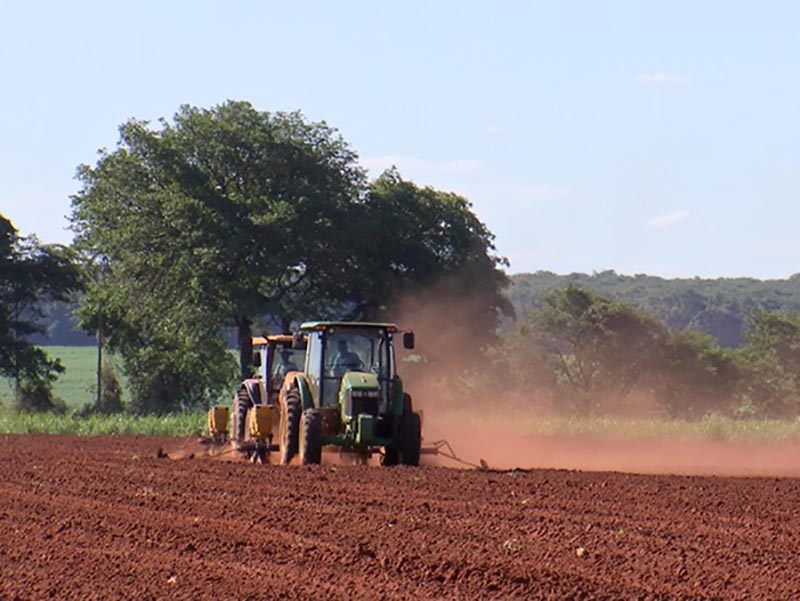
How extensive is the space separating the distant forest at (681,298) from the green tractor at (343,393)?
256 ft

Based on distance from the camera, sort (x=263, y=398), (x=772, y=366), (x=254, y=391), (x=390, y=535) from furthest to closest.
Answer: (x=772, y=366) → (x=254, y=391) → (x=263, y=398) → (x=390, y=535)

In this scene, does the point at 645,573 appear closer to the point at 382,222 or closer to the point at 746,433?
the point at 746,433

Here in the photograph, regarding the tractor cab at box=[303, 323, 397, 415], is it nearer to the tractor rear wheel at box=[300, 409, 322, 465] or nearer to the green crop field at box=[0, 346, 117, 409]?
the tractor rear wheel at box=[300, 409, 322, 465]

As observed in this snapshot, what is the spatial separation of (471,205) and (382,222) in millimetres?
4105

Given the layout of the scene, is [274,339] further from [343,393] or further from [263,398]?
[343,393]

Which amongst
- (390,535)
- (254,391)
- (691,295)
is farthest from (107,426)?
(691,295)

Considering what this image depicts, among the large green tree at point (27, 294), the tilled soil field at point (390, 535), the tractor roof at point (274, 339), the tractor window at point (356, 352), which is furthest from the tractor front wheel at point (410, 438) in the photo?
the large green tree at point (27, 294)

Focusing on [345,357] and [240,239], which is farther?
[240,239]

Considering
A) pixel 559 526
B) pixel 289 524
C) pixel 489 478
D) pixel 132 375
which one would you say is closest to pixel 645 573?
pixel 559 526

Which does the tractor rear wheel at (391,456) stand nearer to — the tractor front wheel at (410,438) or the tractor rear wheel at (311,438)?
the tractor front wheel at (410,438)

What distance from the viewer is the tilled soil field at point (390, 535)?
388 inches

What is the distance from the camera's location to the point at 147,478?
17672 mm

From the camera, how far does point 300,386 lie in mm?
20594

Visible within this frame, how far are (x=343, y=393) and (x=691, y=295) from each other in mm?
106412
